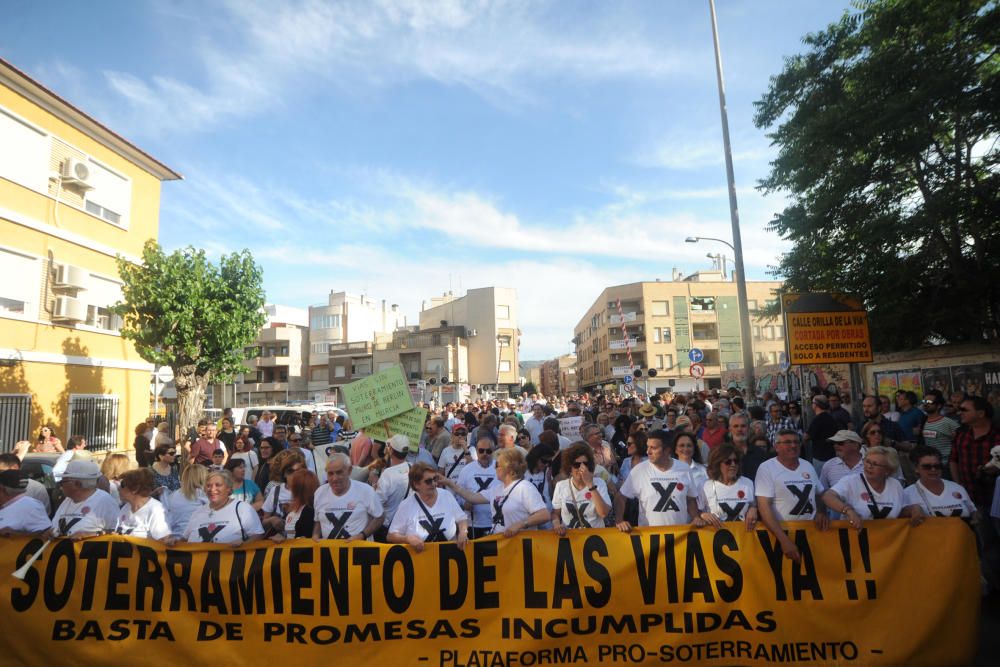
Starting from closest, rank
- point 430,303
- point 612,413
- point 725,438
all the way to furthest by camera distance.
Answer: point 725,438
point 612,413
point 430,303

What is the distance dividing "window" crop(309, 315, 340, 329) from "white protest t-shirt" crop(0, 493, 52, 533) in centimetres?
7265

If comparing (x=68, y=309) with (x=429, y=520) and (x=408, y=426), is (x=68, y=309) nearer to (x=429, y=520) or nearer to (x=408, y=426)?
(x=408, y=426)

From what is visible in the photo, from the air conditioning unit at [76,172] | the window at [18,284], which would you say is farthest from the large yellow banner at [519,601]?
the air conditioning unit at [76,172]

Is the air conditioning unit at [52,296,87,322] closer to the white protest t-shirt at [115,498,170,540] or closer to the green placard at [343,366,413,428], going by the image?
the green placard at [343,366,413,428]

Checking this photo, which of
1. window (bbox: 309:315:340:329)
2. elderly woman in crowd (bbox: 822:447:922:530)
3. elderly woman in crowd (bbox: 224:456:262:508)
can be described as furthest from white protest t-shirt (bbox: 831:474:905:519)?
window (bbox: 309:315:340:329)

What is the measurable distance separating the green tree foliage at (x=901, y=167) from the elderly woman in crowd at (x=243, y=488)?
14361 mm

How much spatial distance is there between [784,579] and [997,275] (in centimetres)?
1378

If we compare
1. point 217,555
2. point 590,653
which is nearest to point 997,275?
point 590,653

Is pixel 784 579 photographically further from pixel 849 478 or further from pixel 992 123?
pixel 992 123

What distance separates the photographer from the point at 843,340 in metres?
13.3

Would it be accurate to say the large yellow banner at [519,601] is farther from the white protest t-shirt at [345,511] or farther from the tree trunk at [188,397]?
the tree trunk at [188,397]

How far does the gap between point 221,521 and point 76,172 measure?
570 inches

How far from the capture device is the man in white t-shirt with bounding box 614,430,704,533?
5.14m

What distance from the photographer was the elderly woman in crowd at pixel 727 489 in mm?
4953
